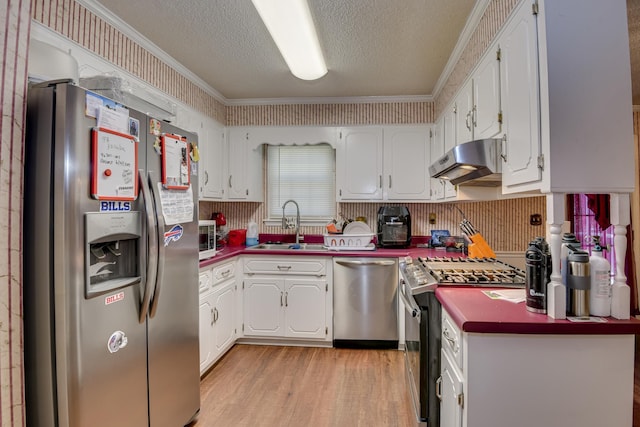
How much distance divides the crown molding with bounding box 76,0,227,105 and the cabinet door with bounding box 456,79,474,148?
2155 millimetres

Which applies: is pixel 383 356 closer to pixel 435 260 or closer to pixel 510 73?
pixel 435 260

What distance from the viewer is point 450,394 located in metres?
1.41

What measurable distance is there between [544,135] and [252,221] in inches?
117

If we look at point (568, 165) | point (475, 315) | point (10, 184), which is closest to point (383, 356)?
point (475, 315)

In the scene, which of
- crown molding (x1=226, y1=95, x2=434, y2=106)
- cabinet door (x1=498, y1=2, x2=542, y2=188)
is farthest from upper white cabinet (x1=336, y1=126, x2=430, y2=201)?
cabinet door (x1=498, y1=2, x2=542, y2=188)

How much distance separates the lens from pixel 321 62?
249 centimetres

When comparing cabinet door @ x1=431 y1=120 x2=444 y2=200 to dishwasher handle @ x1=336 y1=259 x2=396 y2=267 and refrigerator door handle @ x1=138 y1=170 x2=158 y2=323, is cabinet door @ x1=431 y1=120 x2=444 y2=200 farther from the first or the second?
refrigerator door handle @ x1=138 y1=170 x2=158 y2=323

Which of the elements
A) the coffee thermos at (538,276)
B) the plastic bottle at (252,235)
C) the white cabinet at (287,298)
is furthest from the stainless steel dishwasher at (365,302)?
the coffee thermos at (538,276)

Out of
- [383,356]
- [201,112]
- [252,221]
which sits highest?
[201,112]

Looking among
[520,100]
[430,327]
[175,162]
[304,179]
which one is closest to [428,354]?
[430,327]

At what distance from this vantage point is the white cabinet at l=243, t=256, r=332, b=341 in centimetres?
306

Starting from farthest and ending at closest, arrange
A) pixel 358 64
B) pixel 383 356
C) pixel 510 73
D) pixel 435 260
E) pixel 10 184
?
pixel 383 356 → pixel 358 64 → pixel 435 260 → pixel 510 73 → pixel 10 184

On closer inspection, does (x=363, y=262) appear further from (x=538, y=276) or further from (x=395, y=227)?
(x=538, y=276)

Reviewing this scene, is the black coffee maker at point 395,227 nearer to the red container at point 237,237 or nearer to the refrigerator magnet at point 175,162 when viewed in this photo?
the red container at point 237,237
